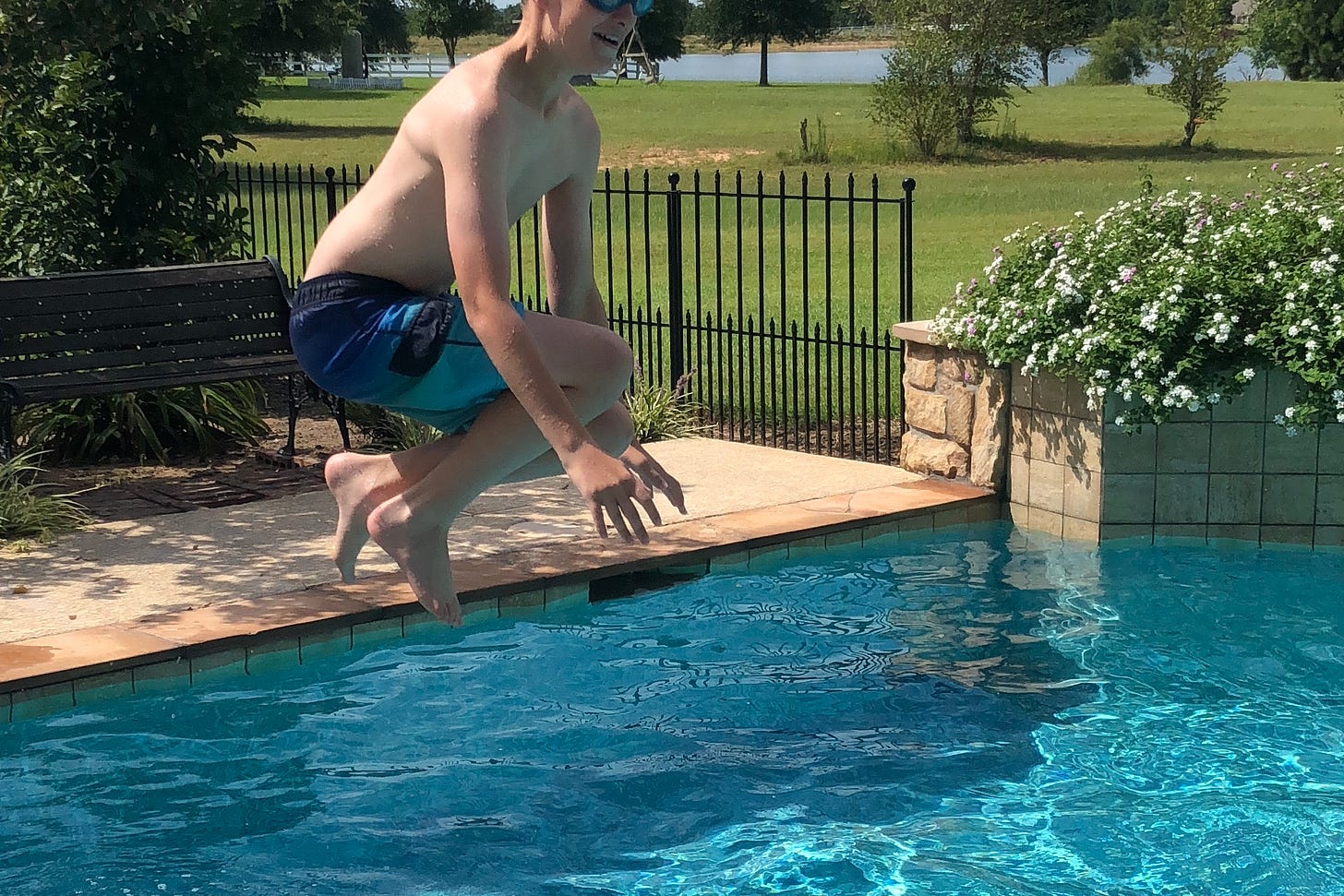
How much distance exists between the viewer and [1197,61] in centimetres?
3481

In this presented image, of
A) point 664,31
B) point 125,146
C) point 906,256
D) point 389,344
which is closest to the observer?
point 389,344

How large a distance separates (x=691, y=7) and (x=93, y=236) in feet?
332

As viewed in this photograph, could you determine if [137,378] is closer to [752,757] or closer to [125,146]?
[125,146]

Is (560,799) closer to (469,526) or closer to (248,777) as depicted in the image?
(248,777)

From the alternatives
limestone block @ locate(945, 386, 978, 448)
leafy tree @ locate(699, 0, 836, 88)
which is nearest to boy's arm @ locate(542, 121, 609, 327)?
limestone block @ locate(945, 386, 978, 448)

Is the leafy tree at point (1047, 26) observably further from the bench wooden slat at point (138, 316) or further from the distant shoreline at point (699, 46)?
the distant shoreline at point (699, 46)

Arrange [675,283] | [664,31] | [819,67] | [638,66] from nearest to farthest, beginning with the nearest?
[675,283], [638,66], [664,31], [819,67]

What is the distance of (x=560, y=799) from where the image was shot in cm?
522

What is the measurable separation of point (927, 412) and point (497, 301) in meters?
5.77

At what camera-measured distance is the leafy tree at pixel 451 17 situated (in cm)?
8212

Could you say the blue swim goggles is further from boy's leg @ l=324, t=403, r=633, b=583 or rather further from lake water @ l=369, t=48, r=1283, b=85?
lake water @ l=369, t=48, r=1283, b=85

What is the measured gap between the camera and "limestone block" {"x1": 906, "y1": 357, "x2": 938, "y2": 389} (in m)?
8.58

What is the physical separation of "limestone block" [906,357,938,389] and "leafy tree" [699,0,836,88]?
66267mm

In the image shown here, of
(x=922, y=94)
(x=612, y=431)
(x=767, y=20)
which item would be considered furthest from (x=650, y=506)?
(x=767, y=20)
